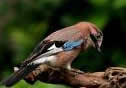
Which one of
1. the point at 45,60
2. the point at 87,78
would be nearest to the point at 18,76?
the point at 45,60

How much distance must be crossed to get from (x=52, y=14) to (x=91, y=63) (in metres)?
0.83

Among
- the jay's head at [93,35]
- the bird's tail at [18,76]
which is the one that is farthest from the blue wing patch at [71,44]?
the bird's tail at [18,76]

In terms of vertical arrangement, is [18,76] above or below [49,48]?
below

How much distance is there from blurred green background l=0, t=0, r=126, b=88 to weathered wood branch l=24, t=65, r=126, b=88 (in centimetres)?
245

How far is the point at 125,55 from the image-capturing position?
→ 297 inches

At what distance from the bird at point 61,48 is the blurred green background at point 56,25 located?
199cm

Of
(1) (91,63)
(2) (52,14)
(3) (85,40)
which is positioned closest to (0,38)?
(2) (52,14)

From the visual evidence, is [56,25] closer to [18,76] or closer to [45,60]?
[45,60]

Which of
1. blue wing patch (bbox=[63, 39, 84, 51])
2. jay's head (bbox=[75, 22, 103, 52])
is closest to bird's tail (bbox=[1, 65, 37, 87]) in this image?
blue wing patch (bbox=[63, 39, 84, 51])

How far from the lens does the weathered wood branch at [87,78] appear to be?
478cm

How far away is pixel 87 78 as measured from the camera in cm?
486

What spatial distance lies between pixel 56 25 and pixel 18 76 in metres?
3.36

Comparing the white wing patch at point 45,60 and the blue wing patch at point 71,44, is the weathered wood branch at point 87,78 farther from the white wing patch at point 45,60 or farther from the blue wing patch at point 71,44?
the blue wing patch at point 71,44

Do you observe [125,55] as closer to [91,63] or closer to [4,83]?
[91,63]
